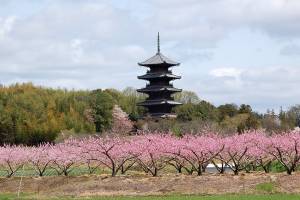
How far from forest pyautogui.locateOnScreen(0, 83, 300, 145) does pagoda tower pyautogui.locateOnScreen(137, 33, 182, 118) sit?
1852mm

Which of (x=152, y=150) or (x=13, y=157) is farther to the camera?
(x=13, y=157)

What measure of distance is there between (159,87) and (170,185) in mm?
49221

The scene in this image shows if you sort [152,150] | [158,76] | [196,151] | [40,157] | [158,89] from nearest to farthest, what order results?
[196,151]
[152,150]
[40,157]
[158,89]
[158,76]

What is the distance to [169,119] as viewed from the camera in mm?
75875

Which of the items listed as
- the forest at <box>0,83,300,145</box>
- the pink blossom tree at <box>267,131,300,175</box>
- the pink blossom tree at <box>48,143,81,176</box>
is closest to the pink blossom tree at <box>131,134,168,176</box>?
the pink blossom tree at <box>48,143,81,176</box>

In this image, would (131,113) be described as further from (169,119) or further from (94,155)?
(94,155)

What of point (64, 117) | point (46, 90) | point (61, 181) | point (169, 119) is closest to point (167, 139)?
point (61, 181)

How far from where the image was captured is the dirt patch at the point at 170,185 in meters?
30.6

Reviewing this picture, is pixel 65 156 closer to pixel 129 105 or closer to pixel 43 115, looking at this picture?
pixel 43 115

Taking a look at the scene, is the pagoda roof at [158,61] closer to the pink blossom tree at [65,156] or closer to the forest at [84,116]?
the forest at [84,116]

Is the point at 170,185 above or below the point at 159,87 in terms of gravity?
below

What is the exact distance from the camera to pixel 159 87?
8075 centimetres

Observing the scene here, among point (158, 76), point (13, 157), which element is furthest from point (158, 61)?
point (13, 157)

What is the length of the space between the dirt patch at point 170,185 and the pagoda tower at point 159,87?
44.4 meters
